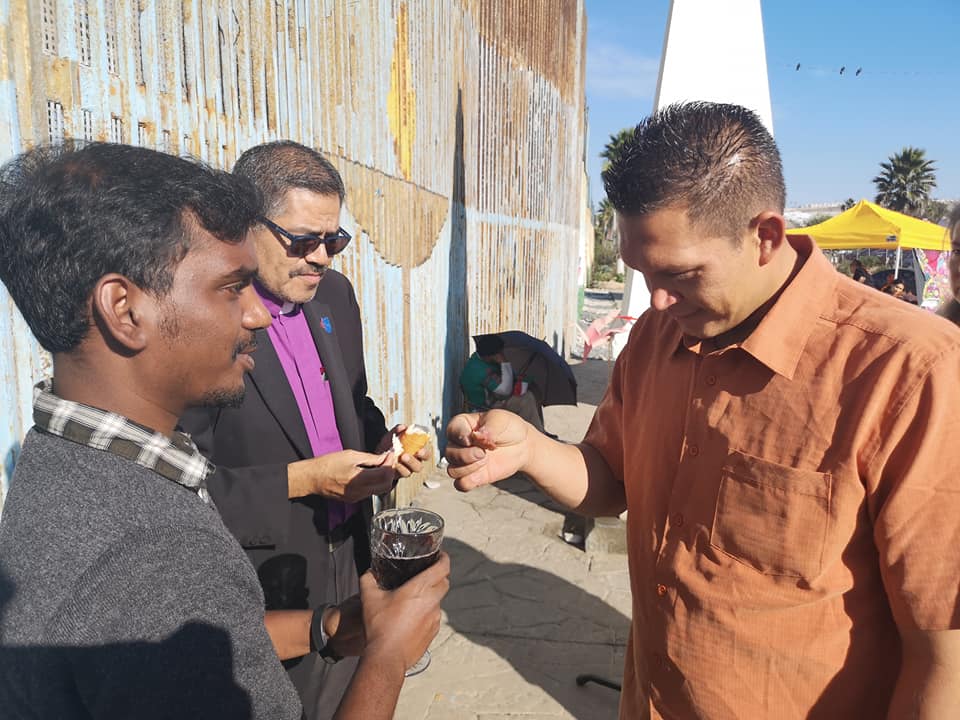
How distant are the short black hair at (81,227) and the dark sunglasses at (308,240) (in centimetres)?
110

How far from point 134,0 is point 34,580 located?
8.07ft

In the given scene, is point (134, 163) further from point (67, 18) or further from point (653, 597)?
point (653, 597)

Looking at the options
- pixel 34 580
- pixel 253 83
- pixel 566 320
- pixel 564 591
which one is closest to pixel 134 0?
pixel 253 83

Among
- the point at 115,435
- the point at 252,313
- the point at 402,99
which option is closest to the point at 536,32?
the point at 402,99

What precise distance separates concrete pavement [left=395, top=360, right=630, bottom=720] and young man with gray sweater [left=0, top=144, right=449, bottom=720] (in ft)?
8.36

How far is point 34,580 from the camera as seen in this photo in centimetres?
102

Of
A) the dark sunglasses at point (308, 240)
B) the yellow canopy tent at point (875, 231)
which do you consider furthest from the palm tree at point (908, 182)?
the dark sunglasses at point (308, 240)

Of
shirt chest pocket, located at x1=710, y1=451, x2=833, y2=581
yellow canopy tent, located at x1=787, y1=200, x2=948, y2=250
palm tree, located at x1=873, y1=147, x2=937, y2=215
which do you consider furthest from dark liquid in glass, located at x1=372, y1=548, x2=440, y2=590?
palm tree, located at x1=873, y1=147, x2=937, y2=215

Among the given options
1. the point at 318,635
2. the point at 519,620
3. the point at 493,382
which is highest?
the point at 318,635

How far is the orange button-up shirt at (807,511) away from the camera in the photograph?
139cm

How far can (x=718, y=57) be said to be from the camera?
29.7ft

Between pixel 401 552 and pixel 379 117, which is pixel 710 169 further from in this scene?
pixel 379 117

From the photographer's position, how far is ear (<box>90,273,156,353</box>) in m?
1.22

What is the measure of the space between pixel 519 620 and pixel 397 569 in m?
3.13
